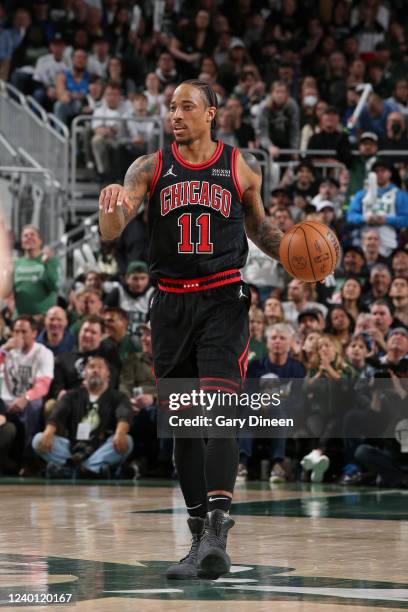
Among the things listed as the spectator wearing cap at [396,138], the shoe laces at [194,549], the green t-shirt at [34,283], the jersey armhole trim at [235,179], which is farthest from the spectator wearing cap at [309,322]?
the shoe laces at [194,549]

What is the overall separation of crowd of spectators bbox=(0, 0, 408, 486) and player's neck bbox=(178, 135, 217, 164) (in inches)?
236

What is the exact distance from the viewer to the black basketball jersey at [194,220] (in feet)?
20.0

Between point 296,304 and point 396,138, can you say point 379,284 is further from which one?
point 396,138

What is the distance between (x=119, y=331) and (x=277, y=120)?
5.47 meters

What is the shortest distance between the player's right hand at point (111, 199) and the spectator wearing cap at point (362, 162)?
435 inches

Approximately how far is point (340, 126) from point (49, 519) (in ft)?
36.2

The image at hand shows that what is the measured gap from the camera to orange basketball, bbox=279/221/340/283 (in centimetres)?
629

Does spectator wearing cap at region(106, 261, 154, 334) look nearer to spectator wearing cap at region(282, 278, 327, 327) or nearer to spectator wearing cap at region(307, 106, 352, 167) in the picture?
spectator wearing cap at region(282, 278, 327, 327)

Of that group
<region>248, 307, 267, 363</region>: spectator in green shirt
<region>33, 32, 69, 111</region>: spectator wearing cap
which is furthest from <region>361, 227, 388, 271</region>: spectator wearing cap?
<region>33, 32, 69, 111</region>: spectator wearing cap

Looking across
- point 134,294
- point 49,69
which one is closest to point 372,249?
point 134,294

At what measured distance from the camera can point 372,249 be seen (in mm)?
15094

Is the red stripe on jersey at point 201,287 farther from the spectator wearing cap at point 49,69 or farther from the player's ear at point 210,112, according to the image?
the spectator wearing cap at point 49,69

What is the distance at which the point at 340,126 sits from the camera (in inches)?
720

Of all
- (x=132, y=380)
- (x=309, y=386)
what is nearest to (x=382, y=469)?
(x=309, y=386)
